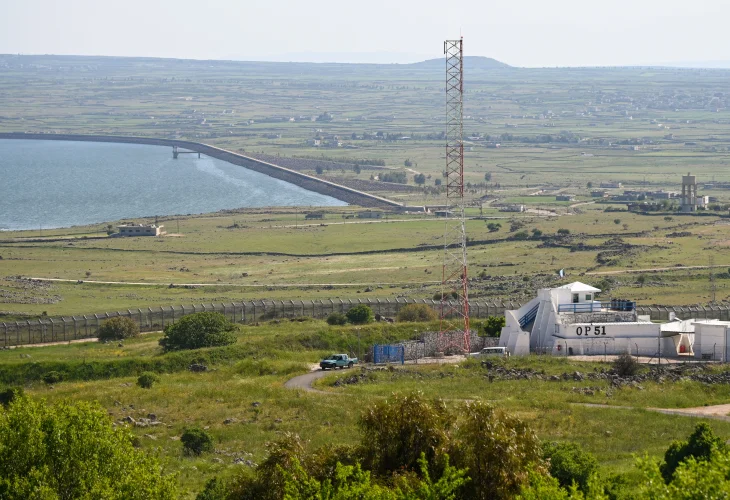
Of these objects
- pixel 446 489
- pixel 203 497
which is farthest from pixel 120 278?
pixel 446 489

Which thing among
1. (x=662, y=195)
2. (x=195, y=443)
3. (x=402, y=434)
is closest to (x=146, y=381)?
(x=195, y=443)

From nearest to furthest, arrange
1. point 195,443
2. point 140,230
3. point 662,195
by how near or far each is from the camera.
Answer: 1. point 195,443
2. point 140,230
3. point 662,195

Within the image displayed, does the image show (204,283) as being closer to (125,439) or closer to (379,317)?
(379,317)

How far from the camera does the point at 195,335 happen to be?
53062 mm

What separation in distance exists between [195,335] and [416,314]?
36.1 ft

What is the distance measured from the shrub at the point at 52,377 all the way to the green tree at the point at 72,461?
2011 cm

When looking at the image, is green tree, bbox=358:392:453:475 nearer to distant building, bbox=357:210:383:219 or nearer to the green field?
the green field

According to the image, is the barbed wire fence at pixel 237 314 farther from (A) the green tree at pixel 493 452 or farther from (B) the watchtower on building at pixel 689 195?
(B) the watchtower on building at pixel 689 195

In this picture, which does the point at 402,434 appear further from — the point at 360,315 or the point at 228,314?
the point at 228,314

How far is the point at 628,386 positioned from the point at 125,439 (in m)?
21.3

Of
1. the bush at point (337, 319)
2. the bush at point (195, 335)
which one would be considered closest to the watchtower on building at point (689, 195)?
the bush at point (337, 319)

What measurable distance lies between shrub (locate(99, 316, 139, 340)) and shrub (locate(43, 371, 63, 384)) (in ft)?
30.3

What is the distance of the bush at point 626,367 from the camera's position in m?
45.7

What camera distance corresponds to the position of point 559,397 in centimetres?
4188
